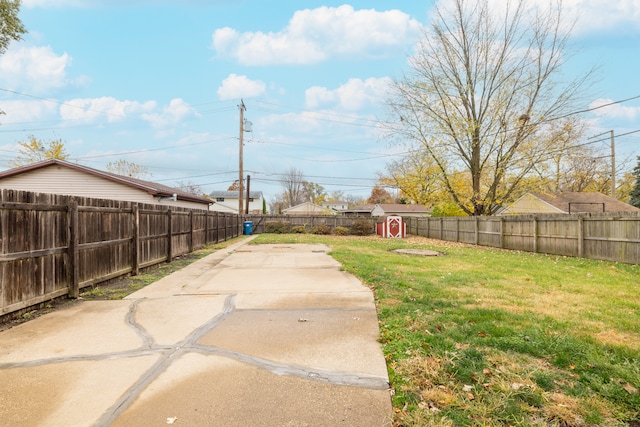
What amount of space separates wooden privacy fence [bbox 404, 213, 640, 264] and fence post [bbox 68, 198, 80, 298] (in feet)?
39.6

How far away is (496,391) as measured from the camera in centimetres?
242

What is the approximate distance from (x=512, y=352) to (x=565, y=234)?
10.3 meters

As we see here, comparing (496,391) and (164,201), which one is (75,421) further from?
(164,201)

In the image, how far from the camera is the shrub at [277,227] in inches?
1063

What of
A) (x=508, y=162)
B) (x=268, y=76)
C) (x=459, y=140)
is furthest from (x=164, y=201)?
(x=508, y=162)

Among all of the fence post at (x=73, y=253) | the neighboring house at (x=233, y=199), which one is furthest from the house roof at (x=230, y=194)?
the fence post at (x=73, y=253)

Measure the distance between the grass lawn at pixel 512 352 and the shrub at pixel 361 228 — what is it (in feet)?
64.5

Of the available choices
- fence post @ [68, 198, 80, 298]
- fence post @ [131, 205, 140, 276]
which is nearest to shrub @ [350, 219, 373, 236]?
fence post @ [131, 205, 140, 276]

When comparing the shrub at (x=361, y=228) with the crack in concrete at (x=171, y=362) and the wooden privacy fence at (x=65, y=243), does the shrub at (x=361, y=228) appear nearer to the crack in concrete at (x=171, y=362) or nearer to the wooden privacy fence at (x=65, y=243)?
the wooden privacy fence at (x=65, y=243)

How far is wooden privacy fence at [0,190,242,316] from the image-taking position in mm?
4184

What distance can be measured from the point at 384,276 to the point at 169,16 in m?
12.6

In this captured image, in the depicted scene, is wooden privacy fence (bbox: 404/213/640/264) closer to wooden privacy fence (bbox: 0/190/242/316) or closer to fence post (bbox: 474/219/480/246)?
fence post (bbox: 474/219/480/246)

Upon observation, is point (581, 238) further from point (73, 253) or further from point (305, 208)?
point (305, 208)

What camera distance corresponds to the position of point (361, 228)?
85.0ft
